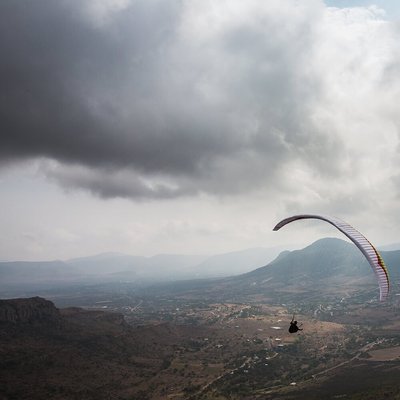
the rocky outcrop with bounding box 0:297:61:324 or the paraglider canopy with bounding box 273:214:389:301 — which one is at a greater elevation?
the paraglider canopy with bounding box 273:214:389:301

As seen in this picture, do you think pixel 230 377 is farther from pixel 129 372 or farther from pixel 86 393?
pixel 86 393

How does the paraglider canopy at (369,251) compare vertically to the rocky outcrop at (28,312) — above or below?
above

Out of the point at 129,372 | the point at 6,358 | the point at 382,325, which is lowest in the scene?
the point at 382,325

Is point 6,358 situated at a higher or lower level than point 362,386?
higher

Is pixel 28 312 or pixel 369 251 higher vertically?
pixel 369 251

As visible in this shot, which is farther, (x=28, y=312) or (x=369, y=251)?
(x=28, y=312)

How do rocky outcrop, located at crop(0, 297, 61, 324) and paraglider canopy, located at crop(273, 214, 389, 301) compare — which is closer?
paraglider canopy, located at crop(273, 214, 389, 301)

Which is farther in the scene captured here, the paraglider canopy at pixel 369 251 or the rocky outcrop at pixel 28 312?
the rocky outcrop at pixel 28 312

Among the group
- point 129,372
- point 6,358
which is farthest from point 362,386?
point 6,358
